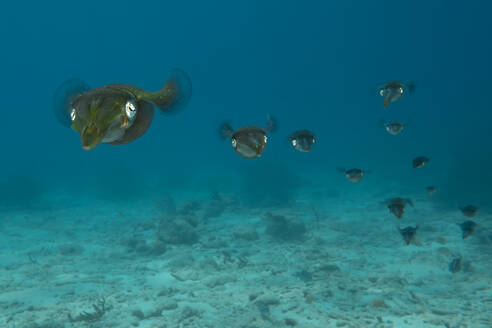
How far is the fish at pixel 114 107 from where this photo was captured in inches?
40.0

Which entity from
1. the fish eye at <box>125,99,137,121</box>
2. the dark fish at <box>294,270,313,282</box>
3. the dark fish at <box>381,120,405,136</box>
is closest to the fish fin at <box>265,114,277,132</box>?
the fish eye at <box>125,99,137,121</box>

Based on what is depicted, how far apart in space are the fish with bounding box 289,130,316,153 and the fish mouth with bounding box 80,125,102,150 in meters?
4.53

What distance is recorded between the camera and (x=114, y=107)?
1070 millimetres

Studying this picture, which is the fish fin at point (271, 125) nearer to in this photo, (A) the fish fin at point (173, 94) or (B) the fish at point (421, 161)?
(A) the fish fin at point (173, 94)

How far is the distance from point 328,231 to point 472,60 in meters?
162

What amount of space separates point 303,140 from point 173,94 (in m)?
4.04

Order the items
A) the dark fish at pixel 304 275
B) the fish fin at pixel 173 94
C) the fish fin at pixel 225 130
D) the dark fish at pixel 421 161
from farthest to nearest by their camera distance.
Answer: the dark fish at pixel 304 275 < the dark fish at pixel 421 161 < the fish fin at pixel 225 130 < the fish fin at pixel 173 94

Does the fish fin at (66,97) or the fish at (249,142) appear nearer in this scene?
the fish fin at (66,97)

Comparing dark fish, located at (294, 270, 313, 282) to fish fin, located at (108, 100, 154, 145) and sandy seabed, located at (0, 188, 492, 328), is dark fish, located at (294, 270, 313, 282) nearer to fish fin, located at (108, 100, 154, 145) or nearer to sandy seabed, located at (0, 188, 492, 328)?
sandy seabed, located at (0, 188, 492, 328)

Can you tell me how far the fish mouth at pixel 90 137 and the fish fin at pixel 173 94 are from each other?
0.39 meters

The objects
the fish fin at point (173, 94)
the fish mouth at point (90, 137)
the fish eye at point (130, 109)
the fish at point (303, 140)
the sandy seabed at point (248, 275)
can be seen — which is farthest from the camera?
the sandy seabed at point (248, 275)

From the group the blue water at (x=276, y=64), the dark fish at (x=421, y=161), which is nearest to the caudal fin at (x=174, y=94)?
the dark fish at (x=421, y=161)

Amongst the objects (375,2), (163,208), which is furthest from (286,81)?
(163,208)

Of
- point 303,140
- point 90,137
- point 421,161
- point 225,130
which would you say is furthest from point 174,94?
point 421,161
